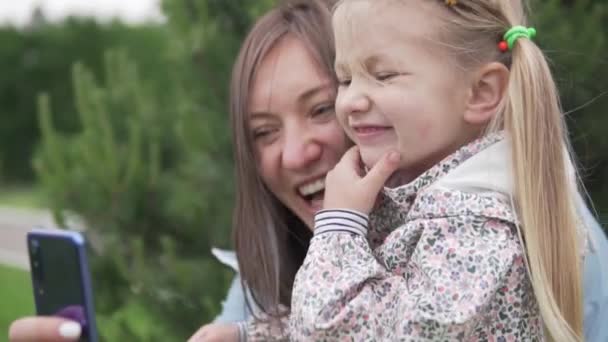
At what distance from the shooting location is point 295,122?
2053 millimetres

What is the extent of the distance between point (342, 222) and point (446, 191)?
0.21 metres

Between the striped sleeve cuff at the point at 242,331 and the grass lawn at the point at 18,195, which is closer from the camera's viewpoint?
the striped sleeve cuff at the point at 242,331

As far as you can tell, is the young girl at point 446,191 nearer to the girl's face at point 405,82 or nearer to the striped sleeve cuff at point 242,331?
→ the girl's face at point 405,82

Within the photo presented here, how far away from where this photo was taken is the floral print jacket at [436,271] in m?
1.44

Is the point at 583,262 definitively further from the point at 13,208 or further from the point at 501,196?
the point at 13,208

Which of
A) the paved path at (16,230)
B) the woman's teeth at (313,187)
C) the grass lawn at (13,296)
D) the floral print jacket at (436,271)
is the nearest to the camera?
the floral print jacket at (436,271)

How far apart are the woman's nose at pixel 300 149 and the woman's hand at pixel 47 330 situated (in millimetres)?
675

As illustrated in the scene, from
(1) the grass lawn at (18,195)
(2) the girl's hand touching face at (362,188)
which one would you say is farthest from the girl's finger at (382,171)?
(1) the grass lawn at (18,195)

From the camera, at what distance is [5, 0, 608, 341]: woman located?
2047 millimetres

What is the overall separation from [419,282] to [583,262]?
0.40 metres

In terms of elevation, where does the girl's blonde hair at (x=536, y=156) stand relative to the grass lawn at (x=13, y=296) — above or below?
above

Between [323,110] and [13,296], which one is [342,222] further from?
[13,296]

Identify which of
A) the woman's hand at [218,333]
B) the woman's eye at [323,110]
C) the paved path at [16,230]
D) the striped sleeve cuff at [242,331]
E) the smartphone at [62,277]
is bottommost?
the paved path at [16,230]

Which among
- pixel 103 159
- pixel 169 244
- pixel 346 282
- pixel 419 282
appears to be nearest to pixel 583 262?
pixel 419 282
